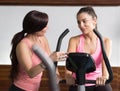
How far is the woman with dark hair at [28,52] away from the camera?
1.83 metres

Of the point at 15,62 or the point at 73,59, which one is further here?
the point at 15,62

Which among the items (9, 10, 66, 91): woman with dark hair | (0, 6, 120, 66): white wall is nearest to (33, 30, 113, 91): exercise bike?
(9, 10, 66, 91): woman with dark hair

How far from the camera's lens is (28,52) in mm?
1877

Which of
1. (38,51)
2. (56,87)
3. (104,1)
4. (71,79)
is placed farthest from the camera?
(104,1)

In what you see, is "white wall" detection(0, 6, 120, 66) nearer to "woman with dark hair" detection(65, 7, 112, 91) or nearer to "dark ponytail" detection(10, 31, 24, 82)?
"woman with dark hair" detection(65, 7, 112, 91)

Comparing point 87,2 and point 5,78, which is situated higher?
point 87,2

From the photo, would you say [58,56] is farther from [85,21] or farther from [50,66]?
[85,21]

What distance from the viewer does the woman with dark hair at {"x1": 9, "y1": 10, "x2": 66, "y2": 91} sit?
5.99 feet

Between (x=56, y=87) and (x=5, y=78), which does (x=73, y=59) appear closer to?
(x=56, y=87)

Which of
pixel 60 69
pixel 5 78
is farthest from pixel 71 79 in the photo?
pixel 5 78

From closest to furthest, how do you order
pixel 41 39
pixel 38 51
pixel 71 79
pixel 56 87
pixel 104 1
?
pixel 38 51
pixel 56 87
pixel 71 79
pixel 41 39
pixel 104 1

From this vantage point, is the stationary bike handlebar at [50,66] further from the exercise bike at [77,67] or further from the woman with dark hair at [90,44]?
the woman with dark hair at [90,44]

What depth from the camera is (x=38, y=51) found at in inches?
55.1

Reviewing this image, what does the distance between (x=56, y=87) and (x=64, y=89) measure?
1828 mm
